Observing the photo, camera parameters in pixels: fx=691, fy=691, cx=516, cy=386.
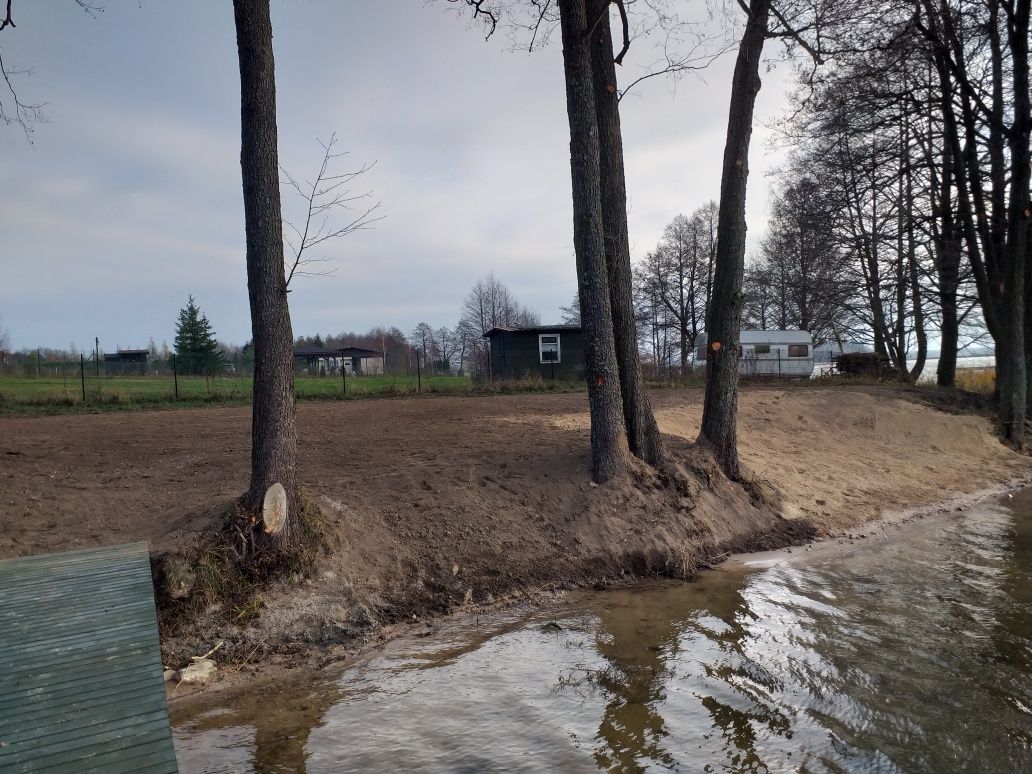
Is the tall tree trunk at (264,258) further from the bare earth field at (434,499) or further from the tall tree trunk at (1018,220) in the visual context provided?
the tall tree trunk at (1018,220)

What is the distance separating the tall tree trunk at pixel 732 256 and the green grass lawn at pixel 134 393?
39.2ft

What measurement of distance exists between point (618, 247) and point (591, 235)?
0.75 meters

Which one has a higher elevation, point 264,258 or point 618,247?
point 618,247

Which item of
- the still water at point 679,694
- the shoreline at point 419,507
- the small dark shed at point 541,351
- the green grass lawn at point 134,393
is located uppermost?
the small dark shed at point 541,351

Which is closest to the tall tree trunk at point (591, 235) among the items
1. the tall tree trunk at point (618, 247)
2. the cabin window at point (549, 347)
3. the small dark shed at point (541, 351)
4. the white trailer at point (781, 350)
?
the tall tree trunk at point (618, 247)

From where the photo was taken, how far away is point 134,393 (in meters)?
19.4

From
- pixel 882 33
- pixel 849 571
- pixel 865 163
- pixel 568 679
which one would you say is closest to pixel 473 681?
pixel 568 679

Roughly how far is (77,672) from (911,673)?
16.7 ft

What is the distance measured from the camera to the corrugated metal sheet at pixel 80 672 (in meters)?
2.96

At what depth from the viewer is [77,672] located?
3.46 meters

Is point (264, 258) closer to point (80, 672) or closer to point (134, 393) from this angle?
point (80, 672)

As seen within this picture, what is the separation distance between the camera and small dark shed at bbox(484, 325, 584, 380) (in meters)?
30.6

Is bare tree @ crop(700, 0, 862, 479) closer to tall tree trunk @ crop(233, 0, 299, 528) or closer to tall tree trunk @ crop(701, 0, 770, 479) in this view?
tall tree trunk @ crop(701, 0, 770, 479)

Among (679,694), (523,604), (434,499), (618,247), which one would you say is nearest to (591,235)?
(618,247)
